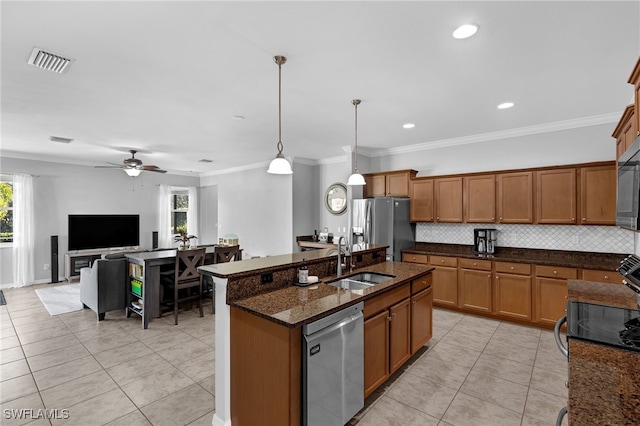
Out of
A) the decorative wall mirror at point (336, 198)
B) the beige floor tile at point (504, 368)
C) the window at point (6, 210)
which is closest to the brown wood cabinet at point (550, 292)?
the beige floor tile at point (504, 368)

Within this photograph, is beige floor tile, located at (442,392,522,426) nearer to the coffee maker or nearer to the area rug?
the coffee maker

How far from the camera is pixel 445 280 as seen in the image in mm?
4801

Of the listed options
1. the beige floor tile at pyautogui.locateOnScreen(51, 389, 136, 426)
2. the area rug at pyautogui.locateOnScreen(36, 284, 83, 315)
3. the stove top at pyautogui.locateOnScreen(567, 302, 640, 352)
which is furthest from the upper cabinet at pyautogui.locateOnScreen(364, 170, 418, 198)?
the area rug at pyautogui.locateOnScreen(36, 284, 83, 315)

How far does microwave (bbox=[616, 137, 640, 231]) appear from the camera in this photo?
1852 mm

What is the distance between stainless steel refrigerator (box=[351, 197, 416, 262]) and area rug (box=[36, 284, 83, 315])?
4874 mm

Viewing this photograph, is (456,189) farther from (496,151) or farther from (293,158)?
(293,158)

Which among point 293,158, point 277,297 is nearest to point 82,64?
point 277,297

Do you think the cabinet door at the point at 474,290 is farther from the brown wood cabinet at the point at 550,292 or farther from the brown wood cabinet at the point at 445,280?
the brown wood cabinet at the point at 550,292

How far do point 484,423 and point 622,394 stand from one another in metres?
1.57

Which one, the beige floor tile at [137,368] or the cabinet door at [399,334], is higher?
the cabinet door at [399,334]

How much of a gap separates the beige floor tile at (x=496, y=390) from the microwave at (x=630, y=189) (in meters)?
1.62

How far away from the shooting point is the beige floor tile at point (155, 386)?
2.59m

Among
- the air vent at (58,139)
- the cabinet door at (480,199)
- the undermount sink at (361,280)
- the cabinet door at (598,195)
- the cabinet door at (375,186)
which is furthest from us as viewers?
the cabinet door at (375,186)

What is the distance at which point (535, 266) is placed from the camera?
4074 millimetres
